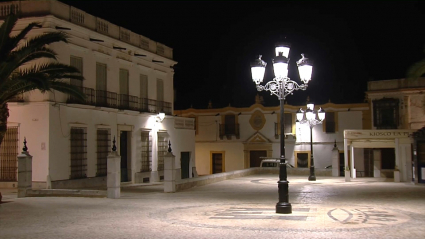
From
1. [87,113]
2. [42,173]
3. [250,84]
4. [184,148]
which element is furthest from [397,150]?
[250,84]

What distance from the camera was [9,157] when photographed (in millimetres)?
22969

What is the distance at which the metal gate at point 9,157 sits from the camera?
22844 millimetres

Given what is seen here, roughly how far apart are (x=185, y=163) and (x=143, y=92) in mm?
7110

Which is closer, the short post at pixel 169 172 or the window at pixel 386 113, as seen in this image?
the short post at pixel 169 172

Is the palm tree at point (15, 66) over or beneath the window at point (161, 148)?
over

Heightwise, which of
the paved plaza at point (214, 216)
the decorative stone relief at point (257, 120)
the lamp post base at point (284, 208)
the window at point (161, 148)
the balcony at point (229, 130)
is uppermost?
the decorative stone relief at point (257, 120)

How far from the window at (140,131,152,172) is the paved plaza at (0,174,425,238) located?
993 centimetres

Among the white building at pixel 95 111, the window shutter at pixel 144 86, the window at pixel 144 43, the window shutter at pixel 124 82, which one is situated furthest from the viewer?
the window at pixel 144 43

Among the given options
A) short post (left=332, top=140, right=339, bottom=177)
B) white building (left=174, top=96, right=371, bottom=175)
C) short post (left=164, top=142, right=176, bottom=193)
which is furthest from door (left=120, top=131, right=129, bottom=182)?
white building (left=174, top=96, right=371, bottom=175)

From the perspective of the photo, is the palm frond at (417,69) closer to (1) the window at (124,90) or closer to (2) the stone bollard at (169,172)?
(2) the stone bollard at (169,172)

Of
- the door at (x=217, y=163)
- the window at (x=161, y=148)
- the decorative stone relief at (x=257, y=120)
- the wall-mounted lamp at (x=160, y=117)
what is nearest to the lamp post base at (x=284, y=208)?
the wall-mounted lamp at (x=160, y=117)

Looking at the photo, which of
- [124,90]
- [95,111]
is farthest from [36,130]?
[124,90]

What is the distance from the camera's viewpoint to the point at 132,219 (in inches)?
526

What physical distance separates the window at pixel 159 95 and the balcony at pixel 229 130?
13.2m
